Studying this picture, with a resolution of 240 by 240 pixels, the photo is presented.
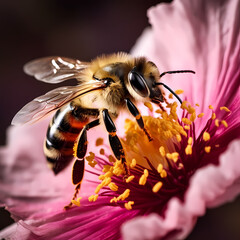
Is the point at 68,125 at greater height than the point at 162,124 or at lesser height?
greater

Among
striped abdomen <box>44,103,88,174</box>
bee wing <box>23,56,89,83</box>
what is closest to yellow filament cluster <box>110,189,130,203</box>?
striped abdomen <box>44,103,88,174</box>

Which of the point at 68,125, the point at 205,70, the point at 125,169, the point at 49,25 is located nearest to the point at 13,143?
the point at 68,125

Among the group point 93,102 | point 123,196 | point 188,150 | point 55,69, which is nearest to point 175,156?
point 188,150

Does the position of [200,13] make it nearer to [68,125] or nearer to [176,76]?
[176,76]

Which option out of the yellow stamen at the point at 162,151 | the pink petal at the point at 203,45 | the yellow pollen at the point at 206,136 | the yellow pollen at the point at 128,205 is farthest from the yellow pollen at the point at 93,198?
the pink petal at the point at 203,45

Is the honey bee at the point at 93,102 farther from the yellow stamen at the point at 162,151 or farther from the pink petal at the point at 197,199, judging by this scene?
the pink petal at the point at 197,199

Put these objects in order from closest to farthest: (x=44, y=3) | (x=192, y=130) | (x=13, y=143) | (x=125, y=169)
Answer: (x=125, y=169) → (x=192, y=130) → (x=13, y=143) → (x=44, y=3)

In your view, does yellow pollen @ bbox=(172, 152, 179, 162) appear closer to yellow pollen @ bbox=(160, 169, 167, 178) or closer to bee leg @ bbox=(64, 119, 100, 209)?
yellow pollen @ bbox=(160, 169, 167, 178)

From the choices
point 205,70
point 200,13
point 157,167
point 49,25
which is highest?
point 49,25
